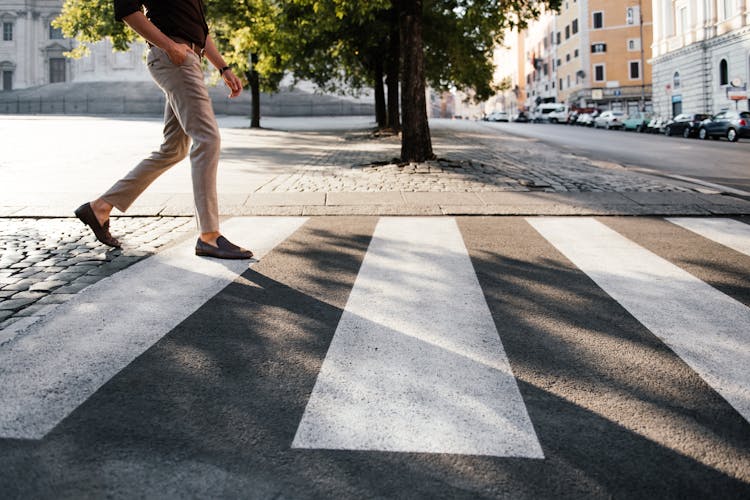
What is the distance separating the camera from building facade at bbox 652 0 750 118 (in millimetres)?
42781

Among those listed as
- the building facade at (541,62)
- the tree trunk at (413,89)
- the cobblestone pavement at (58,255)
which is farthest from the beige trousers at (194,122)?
the building facade at (541,62)

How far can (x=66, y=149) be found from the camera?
16.8 metres

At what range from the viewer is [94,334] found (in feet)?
10.4

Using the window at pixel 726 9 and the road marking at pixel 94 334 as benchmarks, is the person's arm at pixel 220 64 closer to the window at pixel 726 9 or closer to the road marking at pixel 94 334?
the road marking at pixel 94 334

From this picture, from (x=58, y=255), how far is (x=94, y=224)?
34 centimetres

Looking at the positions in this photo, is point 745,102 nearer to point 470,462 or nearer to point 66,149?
point 66,149

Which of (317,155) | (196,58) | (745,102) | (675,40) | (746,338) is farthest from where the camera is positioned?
(675,40)

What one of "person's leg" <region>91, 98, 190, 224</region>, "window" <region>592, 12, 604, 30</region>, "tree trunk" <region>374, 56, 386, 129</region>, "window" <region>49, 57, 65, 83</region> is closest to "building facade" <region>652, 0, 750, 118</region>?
"window" <region>592, 12, 604, 30</region>

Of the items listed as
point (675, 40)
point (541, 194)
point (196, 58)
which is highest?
point (675, 40)

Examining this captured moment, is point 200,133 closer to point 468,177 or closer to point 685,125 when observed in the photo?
point 468,177

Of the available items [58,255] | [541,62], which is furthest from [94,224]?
[541,62]

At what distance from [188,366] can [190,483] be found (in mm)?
941

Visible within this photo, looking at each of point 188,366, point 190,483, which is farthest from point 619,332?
point 190,483

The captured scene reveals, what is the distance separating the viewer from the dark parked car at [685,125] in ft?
110
